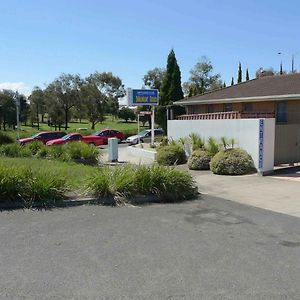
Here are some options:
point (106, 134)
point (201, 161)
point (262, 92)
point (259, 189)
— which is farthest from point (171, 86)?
point (259, 189)

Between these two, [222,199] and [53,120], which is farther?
[53,120]

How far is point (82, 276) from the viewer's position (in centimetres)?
518

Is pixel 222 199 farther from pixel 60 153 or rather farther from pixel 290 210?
pixel 60 153

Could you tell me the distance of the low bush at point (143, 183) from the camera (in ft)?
32.6

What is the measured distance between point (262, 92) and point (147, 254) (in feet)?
66.7

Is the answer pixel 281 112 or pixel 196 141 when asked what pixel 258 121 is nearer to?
pixel 196 141

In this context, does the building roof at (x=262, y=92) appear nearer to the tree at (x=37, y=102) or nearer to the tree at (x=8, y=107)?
the tree at (x=8, y=107)

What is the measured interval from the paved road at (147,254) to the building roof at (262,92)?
14.6 meters

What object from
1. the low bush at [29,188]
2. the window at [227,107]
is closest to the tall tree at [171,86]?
the window at [227,107]

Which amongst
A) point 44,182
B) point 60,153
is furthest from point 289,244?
point 60,153

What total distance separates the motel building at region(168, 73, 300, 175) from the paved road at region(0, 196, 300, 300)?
7531 mm

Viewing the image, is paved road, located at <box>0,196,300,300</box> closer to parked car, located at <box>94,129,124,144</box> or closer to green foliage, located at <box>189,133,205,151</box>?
green foliage, located at <box>189,133,205,151</box>

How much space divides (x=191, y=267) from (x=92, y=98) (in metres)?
55.8

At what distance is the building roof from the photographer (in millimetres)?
22328
